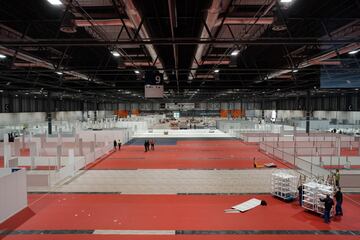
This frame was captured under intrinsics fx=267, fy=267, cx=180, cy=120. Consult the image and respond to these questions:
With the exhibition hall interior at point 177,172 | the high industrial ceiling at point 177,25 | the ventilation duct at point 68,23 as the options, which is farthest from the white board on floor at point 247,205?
the ventilation duct at point 68,23

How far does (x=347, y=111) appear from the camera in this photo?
4994cm

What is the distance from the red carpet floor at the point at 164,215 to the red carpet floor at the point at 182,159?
783 centimetres

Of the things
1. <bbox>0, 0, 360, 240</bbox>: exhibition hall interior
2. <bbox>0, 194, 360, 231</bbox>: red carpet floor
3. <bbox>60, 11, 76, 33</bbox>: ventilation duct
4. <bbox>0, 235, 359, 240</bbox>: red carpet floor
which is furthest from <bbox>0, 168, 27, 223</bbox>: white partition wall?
<bbox>60, 11, 76, 33</bbox>: ventilation duct

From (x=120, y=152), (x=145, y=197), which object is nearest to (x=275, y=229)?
(x=145, y=197)

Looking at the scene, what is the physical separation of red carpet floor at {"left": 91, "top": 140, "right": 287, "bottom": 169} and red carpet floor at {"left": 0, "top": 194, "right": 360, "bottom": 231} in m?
7.83

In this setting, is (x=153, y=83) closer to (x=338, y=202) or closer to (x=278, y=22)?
(x=278, y=22)

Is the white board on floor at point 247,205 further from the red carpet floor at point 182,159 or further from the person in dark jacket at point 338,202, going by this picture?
the red carpet floor at point 182,159

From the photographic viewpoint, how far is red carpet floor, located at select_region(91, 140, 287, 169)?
2142 centimetres

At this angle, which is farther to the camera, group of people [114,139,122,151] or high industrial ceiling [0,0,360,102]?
group of people [114,139,122,151]

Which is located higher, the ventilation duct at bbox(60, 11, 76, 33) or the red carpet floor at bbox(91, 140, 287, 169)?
the ventilation duct at bbox(60, 11, 76, 33)

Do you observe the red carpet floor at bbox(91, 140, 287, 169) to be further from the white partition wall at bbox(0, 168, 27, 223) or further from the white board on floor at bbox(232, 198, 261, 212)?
the white partition wall at bbox(0, 168, 27, 223)

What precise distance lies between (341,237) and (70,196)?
1207 centimetres

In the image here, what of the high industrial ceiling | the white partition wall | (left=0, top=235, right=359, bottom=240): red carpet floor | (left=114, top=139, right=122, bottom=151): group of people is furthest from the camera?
(left=114, top=139, right=122, bottom=151): group of people

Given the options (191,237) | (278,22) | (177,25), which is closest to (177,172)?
(191,237)
